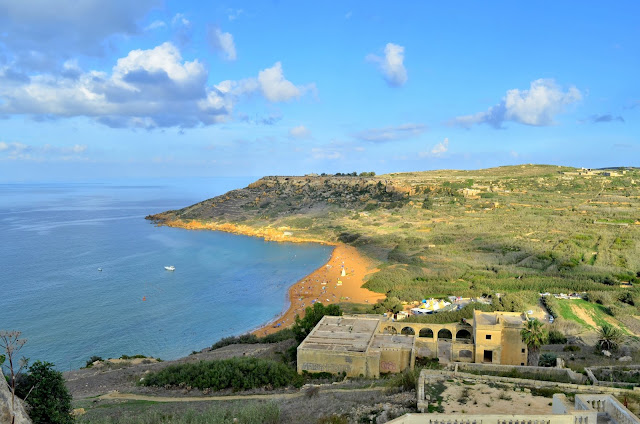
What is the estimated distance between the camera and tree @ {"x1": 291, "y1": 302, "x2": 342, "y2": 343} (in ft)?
75.5

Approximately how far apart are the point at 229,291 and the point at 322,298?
9245mm

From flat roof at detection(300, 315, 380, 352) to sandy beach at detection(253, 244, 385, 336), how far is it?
30.3ft

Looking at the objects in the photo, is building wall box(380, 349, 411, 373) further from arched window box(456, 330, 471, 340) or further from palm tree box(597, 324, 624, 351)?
palm tree box(597, 324, 624, 351)

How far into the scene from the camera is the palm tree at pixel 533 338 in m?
19.8

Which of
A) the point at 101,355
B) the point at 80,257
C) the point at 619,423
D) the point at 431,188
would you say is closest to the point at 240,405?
the point at 619,423

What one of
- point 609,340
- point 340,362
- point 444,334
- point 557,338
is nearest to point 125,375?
point 340,362

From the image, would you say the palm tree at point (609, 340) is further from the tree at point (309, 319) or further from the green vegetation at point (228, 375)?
the green vegetation at point (228, 375)

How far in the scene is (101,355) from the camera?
2727cm

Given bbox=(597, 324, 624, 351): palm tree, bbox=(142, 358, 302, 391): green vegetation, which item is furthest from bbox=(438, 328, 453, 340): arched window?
bbox=(142, 358, 302, 391): green vegetation

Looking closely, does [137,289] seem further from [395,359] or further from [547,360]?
[547,360]

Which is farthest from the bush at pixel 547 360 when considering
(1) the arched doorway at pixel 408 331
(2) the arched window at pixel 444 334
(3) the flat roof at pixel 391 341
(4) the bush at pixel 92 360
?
(4) the bush at pixel 92 360

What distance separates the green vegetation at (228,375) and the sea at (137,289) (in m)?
9.47

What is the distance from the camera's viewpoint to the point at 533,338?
19797 mm

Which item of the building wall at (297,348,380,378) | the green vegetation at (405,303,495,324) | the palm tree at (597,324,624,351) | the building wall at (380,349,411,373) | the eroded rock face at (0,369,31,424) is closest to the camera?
the eroded rock face at (0,369,31,424)
